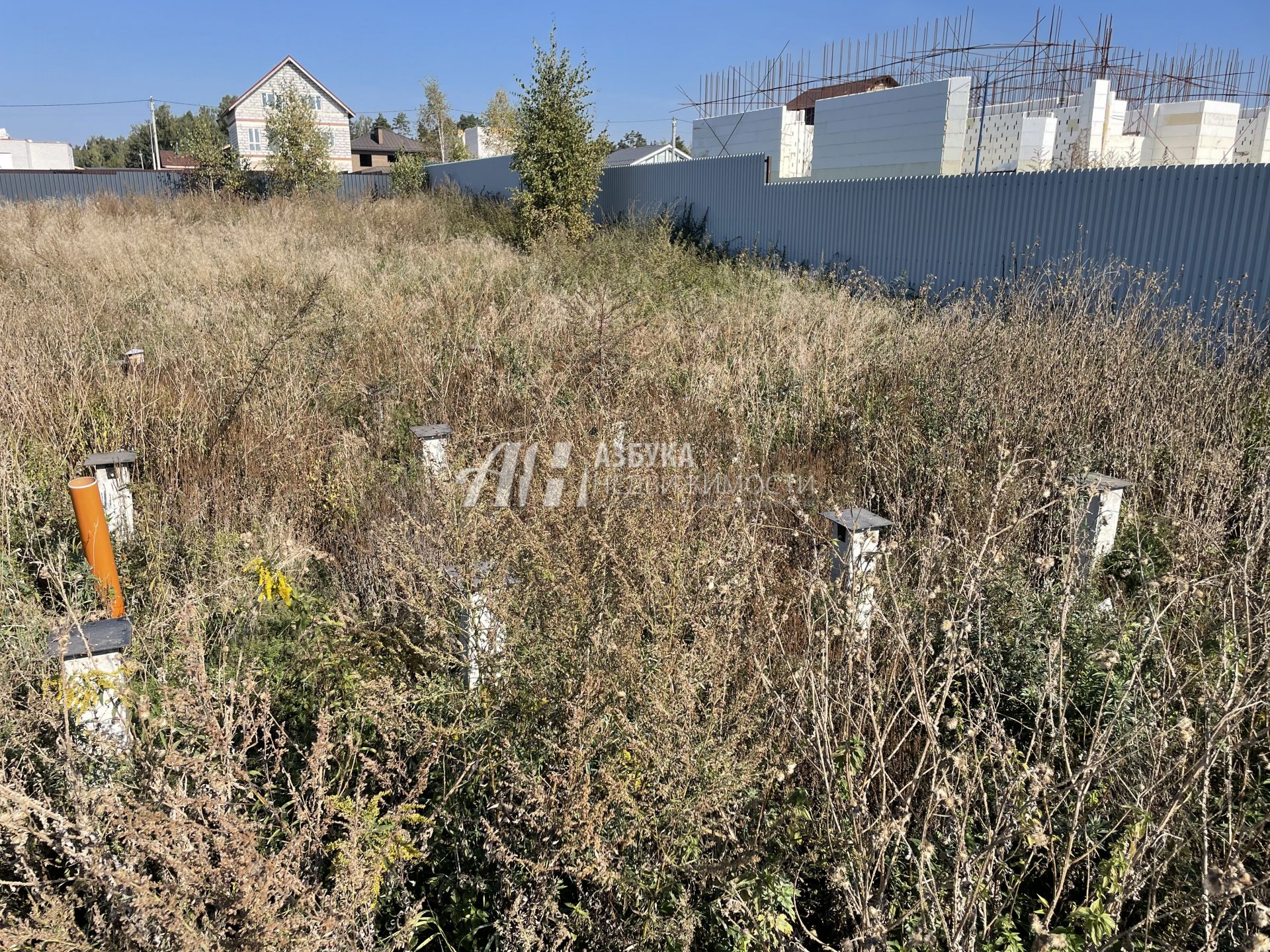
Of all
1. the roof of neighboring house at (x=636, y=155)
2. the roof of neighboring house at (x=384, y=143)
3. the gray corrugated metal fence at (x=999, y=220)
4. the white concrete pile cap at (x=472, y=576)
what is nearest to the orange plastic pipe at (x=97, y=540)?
the white concrete pile cap at (x=472, y=576)

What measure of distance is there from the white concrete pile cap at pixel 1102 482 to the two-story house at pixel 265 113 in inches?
1674

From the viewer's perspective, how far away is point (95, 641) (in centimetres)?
221

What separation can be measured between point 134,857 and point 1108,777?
245cm

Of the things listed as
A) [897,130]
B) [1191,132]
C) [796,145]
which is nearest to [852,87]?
[796,145]

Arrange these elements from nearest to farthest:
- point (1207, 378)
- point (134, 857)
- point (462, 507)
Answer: point (134, 857), point (462, 507), point (1207, 378)

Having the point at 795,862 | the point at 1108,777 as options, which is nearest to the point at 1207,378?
the point at 1108,777

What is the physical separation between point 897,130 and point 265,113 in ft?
112

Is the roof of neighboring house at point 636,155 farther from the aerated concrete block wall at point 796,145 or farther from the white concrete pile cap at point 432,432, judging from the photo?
the white concrete pile cap at point 432,432

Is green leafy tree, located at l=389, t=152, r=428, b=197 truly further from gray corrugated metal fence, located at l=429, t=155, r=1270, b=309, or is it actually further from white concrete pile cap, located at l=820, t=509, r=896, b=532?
white concrete pile cap, located at l=820, t=509, r=896, b=532

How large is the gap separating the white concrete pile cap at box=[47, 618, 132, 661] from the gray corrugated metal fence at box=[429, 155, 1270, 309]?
781 cm

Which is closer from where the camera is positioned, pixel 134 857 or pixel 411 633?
pixel 134 857

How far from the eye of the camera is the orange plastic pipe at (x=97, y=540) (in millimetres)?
3057

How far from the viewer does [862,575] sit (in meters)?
2.28

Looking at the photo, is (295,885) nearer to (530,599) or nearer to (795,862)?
(530,599)
